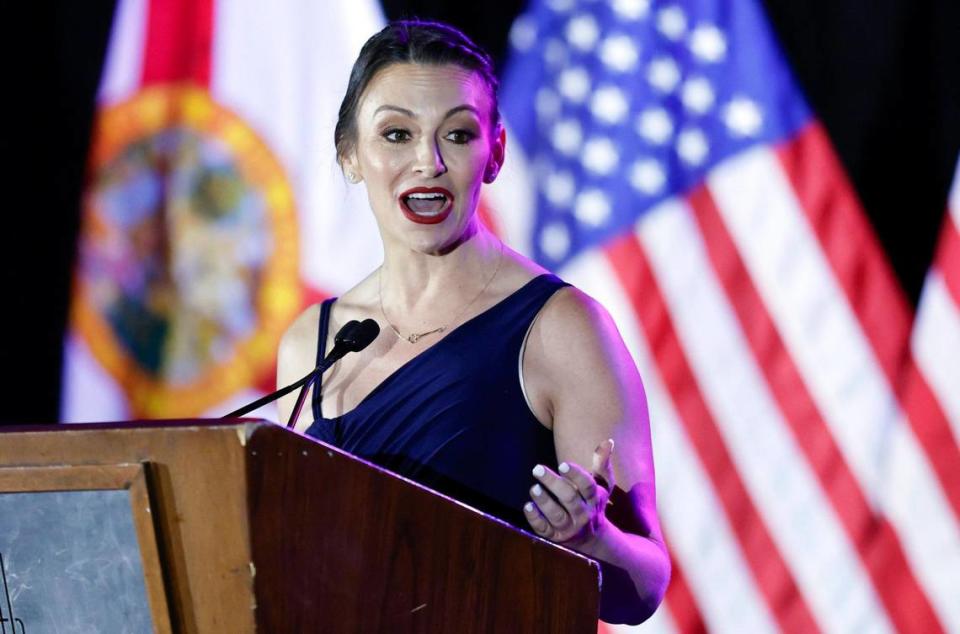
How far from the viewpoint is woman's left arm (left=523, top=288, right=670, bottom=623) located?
1217mm

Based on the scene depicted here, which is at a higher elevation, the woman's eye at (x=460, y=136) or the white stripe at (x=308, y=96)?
the white stripe at (x=308, y=96)

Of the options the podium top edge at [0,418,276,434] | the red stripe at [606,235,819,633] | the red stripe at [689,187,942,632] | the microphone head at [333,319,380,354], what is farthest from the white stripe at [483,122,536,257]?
the podium top edge at [0,418,276,434]

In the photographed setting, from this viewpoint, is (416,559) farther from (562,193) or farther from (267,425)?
(562,193)

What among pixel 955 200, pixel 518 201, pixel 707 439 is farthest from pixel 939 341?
pixel 518 201

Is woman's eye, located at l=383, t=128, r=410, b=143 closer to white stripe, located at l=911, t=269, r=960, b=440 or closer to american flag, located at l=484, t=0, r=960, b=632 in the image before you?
american flag, located at l=484, t=0, r=960, b=632

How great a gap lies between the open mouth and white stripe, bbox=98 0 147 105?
1.67m

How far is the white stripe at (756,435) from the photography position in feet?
8.36

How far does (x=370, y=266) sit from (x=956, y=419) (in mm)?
1329

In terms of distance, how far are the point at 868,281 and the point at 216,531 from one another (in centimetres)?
201

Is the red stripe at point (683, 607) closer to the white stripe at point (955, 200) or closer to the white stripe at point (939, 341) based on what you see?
the white stripe at point (939, 341)

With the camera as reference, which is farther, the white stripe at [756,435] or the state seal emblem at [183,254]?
the state seal emblem at [183,254]

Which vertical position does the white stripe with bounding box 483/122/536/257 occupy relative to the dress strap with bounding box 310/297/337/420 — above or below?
above

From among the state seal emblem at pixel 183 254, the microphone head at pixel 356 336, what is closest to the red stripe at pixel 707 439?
the state seal emblem at pixel 183 254

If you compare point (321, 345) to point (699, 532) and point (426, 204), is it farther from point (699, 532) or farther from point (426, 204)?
point (699, 532)
